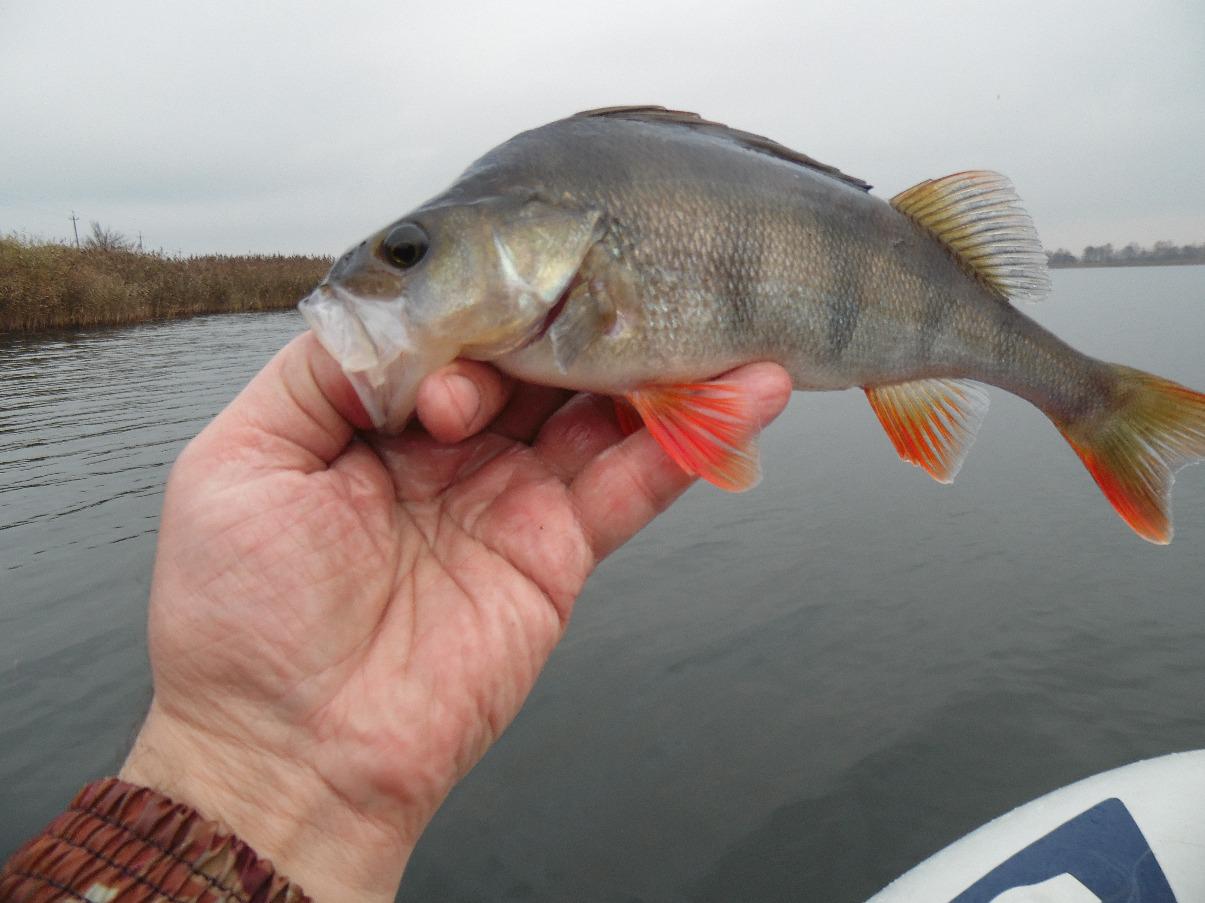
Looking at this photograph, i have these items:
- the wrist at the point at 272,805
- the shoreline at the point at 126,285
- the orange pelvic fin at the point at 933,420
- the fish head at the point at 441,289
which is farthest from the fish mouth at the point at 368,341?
the shoreline at the point at 126,285

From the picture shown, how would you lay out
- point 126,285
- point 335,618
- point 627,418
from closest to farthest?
point 335,618
point 627,418
point 126,285

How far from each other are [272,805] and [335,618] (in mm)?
500

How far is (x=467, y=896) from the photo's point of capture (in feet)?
15.3

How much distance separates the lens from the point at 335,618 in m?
2.13

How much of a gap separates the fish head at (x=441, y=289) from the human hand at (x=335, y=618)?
11cm

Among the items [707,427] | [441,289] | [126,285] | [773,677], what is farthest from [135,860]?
[126,285]

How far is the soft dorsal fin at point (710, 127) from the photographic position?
8.73 ft

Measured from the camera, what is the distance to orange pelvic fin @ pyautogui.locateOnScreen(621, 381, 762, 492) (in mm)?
2340

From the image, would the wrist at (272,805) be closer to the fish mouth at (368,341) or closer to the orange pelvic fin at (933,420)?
the fish mouth at (368,341)

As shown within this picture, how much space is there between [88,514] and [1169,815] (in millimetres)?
11487

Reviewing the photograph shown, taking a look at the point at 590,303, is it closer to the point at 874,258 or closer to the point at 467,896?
the point at 874,258

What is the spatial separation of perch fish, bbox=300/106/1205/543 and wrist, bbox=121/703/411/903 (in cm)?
101

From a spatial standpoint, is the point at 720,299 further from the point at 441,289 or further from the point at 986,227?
the point at 986,227

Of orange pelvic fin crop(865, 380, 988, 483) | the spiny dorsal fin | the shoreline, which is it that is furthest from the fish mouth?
the shoreline
